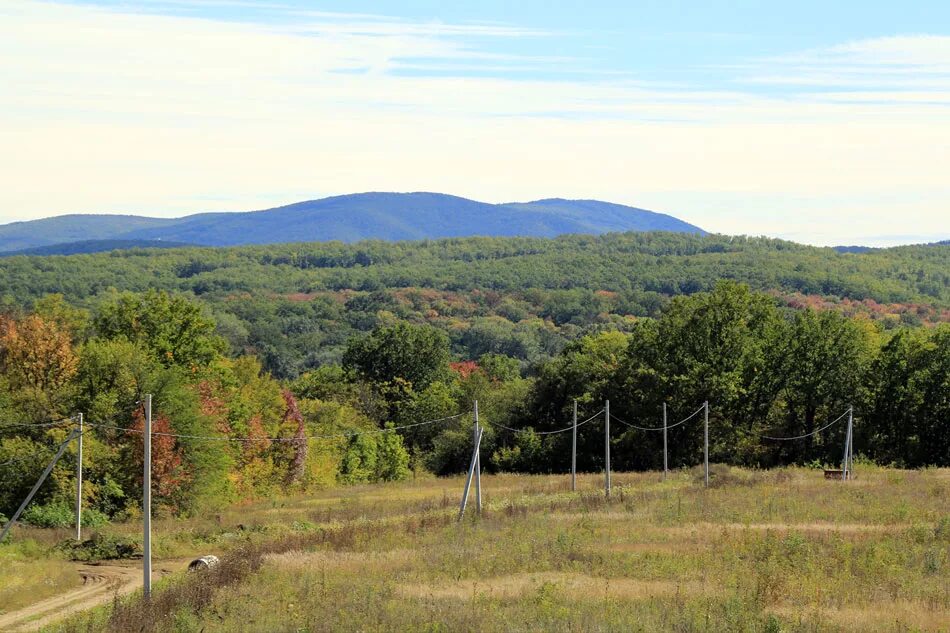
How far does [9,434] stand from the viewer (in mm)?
55156

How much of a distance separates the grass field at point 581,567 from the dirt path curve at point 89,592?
1362 mm

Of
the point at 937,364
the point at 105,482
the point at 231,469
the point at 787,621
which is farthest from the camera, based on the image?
the point at 937,364

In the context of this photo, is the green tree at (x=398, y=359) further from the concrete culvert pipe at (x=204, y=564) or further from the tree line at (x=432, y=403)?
the concrete culvert pipe at (x=204, y=564)

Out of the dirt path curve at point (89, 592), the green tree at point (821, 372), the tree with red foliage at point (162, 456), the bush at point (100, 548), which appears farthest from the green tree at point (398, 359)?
the dirt path curve at point (89, 592)

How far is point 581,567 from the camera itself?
3006 cm

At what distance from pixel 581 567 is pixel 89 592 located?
577 inches

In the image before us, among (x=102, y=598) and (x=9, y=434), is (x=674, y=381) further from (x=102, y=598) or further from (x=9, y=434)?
(x=102, y=598)

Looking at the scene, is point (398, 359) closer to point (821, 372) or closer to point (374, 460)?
point (374, 460)

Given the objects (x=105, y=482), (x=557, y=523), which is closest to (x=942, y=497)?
(x=557, y=523)

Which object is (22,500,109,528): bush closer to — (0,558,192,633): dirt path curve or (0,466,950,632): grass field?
(0,466,950,632): grass field

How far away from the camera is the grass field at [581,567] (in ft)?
74.1

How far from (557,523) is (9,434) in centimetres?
3020

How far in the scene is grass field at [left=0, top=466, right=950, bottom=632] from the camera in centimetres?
2259

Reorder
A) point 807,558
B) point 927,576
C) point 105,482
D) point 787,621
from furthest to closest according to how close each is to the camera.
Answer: point 105,482 → point 807,558 → point 927,576 → point 787,621
